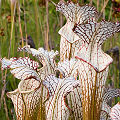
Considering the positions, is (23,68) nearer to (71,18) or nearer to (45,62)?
(45,62)

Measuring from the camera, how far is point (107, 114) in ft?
3.10

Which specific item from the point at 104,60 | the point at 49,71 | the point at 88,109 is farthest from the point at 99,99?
the point at 49,71

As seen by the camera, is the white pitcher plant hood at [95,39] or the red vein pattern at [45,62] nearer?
the white pitcher plant hood at [95,39]

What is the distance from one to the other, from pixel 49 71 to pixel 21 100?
18 centimetres

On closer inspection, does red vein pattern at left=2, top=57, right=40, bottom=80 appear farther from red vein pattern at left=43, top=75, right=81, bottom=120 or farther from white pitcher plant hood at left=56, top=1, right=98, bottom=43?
white pitcher plant hood at left=56, top=1, right=98, bottom=43

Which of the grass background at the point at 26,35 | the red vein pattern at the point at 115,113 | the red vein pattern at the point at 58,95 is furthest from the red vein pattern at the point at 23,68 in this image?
the grass background at the point at 26,35

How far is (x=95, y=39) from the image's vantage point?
749 millimetres

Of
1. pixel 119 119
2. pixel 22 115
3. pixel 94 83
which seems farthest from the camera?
pixel 22 115

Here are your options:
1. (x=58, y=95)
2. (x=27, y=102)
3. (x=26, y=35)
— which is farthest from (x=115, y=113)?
(x=26, y=35)

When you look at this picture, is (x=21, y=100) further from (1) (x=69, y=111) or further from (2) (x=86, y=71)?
(2) (x=86, y=71)

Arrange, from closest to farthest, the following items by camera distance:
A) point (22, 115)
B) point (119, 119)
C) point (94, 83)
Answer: point (119, 119) < point (94, 83) < point (22, 115)

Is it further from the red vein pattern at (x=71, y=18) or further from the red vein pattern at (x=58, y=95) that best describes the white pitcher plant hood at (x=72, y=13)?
the red vein pattern at (x=58, y=95)

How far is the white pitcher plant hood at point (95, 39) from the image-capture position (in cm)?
70

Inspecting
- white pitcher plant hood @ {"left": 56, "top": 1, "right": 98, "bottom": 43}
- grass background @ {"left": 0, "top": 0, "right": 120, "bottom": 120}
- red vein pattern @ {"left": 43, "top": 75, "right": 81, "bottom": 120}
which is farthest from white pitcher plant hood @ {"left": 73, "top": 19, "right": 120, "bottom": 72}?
grass background @ {"left": 0, "top": 0, "right": 120, "bottom": 120}
